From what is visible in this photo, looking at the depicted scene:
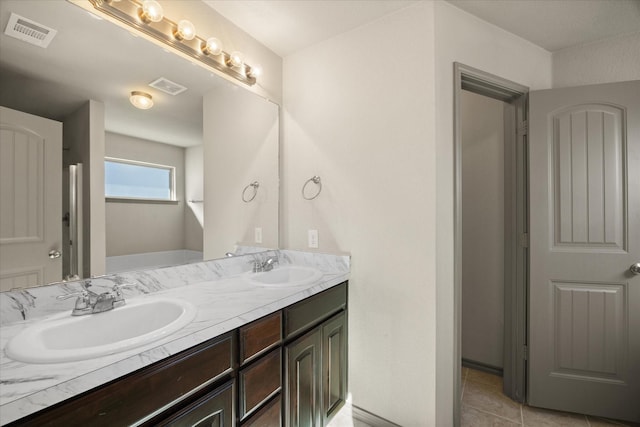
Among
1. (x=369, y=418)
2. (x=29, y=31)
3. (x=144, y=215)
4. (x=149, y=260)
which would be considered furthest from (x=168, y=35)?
(x=369, y=418)

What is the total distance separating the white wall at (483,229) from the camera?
2295 millimetres

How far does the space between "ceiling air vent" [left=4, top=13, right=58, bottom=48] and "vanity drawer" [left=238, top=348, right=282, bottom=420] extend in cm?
146

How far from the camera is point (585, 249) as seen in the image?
185 centimetres

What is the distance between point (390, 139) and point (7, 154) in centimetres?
167

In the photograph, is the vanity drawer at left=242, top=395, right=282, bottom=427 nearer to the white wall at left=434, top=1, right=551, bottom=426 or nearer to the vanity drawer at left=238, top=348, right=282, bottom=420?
the vanity drawer at left=238, top=348, right=282, bottom=420

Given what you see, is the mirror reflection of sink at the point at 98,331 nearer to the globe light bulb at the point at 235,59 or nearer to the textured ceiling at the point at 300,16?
the globe light bulb at the point at 235,59

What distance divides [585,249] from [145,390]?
2442mm

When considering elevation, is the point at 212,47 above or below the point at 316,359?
above

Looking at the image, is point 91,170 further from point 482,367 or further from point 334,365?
point 482,367

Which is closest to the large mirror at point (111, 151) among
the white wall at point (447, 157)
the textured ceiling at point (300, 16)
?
the textured ceiling at point (300, 16)

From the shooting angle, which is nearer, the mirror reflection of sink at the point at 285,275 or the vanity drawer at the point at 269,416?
the vanity drawer at the point at 269,416

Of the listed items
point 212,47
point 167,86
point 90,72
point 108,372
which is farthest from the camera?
point 212,47

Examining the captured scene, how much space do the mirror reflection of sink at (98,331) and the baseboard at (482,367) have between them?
236 centimetres

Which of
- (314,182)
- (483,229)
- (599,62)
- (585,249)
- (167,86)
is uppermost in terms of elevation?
(599,62)
